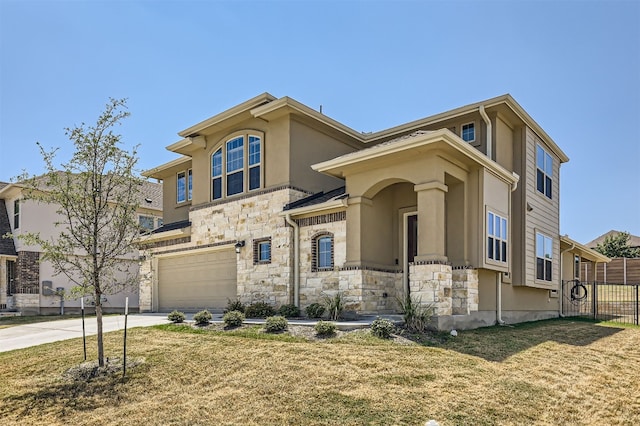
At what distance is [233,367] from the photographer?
343 inches

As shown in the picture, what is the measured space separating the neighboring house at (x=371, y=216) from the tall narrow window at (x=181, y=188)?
1.45 meters

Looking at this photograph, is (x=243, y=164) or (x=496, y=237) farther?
(x=243, y=164)

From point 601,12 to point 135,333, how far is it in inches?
527

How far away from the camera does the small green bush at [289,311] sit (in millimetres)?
14492

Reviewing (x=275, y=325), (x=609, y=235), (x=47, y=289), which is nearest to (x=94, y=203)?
(x=275, y=325)

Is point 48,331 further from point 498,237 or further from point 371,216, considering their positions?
point 498,237

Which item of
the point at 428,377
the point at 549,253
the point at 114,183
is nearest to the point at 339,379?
the point at 428,377

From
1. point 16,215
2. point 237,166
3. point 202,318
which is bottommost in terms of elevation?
point 202,318

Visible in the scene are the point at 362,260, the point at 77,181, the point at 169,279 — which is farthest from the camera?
the point at 169,279

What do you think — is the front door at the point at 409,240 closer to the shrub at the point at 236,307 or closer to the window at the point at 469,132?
the window at the point at 469,132

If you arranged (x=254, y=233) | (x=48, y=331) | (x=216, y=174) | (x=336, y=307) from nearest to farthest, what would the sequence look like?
(x=336, y=307) → (x=48, y=331) → (x=254, y=233) → (x=216, y=174)

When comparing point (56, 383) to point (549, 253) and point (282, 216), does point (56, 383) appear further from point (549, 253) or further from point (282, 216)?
point (549, 253)

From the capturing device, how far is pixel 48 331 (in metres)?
14.1

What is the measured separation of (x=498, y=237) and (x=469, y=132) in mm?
3322
